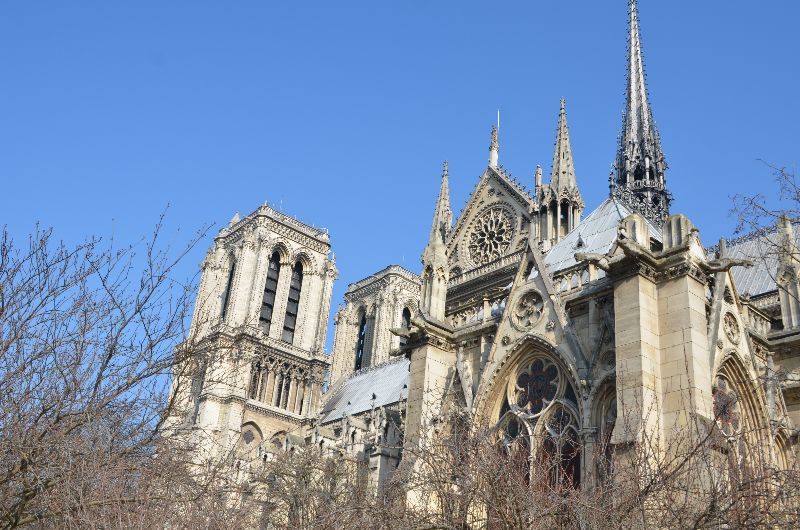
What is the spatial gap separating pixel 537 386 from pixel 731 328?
4043mm

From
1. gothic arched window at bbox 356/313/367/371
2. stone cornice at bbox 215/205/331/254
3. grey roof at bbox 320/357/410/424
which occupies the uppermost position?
stone cornice at bbox 215/205/331/254

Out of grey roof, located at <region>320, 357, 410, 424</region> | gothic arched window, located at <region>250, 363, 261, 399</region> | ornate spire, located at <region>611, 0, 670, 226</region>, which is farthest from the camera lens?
ornate spire, located at <region>611, 0, 670, 226</region>

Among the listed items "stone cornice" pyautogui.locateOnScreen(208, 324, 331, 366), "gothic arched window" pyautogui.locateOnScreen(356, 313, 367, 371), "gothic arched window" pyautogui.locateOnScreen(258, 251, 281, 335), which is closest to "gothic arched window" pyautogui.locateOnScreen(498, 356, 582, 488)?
"stone cornice" pyautogui.locateOnScreen(208, 324, 331, 366)

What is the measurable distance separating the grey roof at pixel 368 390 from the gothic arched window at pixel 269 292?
6.23 m

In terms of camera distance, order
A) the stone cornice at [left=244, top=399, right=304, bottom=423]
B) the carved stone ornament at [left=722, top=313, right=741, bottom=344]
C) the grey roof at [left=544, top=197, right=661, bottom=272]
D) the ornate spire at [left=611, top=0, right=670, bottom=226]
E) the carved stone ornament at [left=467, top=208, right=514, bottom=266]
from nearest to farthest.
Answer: the carved stone ornament at [left=722, top=313, right=741, bottom=344] < the grey roof at [left=544, top=197, right=661, bottom=272] < the carved stone ornament at [left=467, top=208, right=514, bottom=266] < the stone cornice at [left=244, top=399, right=304, bottom=423] < the ornate spire at [left=611, top=0, right=670, bottom=226]

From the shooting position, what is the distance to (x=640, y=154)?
58625 mm

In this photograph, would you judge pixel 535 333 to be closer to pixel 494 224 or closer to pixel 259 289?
pixel 494 224

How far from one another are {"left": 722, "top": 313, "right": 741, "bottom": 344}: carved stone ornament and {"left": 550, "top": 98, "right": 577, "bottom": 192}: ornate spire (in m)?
22.6

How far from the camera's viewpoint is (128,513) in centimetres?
1113

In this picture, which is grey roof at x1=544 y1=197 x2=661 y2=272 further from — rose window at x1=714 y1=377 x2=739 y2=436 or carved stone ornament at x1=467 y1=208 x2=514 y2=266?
carved stone ornament at x1=467 y1=208 x2=514 y2=266

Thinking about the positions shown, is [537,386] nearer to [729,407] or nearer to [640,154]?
[729,407]

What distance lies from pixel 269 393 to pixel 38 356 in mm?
40615

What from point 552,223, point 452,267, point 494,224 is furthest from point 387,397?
point 552,223

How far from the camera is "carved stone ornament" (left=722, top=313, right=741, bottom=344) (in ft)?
55.4
